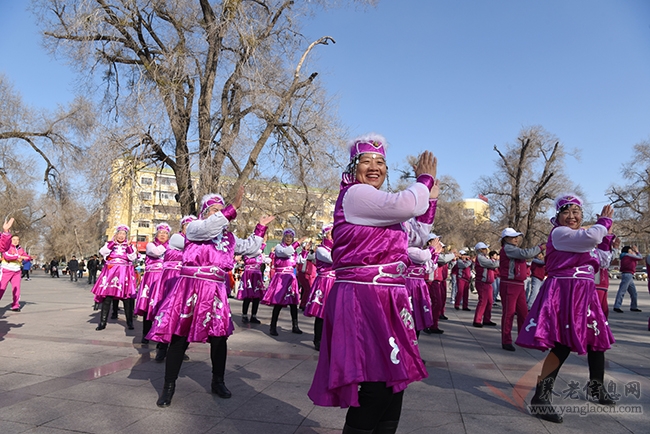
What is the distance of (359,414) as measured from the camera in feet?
8.22

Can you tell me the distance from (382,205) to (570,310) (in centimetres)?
300

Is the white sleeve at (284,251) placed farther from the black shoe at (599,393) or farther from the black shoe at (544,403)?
the black shoe at (599,393)

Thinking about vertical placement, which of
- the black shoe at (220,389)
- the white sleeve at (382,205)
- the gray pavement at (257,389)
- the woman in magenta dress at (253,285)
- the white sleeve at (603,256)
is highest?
the white sleeve at (382,205)

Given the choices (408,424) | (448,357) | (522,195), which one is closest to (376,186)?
(408,424)

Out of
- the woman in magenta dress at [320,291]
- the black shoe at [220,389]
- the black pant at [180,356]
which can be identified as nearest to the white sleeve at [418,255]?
the woman in magenta dress at [320,291]

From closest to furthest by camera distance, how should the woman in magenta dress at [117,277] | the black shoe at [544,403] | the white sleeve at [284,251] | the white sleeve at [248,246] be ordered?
1. the black shoe at [544,403]
2. the white sleeve at [248,246]
3. the woman in magenta dress at [117,277]
4. the white sleeve at [284,251]

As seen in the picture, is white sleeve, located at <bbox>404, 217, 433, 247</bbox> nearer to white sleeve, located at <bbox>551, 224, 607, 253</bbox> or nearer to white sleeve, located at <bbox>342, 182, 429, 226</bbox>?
white sleeve, located at <bbox>342, 182, 429, 226</bbox>

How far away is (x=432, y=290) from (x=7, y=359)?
778 centimetres

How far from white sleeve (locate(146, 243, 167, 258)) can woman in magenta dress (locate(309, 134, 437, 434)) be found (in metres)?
5.94

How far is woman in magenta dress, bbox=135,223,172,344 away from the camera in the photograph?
302 inches

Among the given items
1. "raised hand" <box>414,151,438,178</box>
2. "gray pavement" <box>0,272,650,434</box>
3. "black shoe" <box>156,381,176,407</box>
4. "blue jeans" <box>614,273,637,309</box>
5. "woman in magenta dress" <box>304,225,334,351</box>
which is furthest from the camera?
"blue jeans" <box>614,273,637,309</box>

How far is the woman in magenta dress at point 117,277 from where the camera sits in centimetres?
881

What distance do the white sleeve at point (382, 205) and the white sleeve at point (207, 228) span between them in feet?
6.39

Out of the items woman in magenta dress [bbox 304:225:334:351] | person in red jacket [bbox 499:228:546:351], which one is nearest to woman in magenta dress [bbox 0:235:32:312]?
woman in magenta dress [bbox 304:225:334:351]
